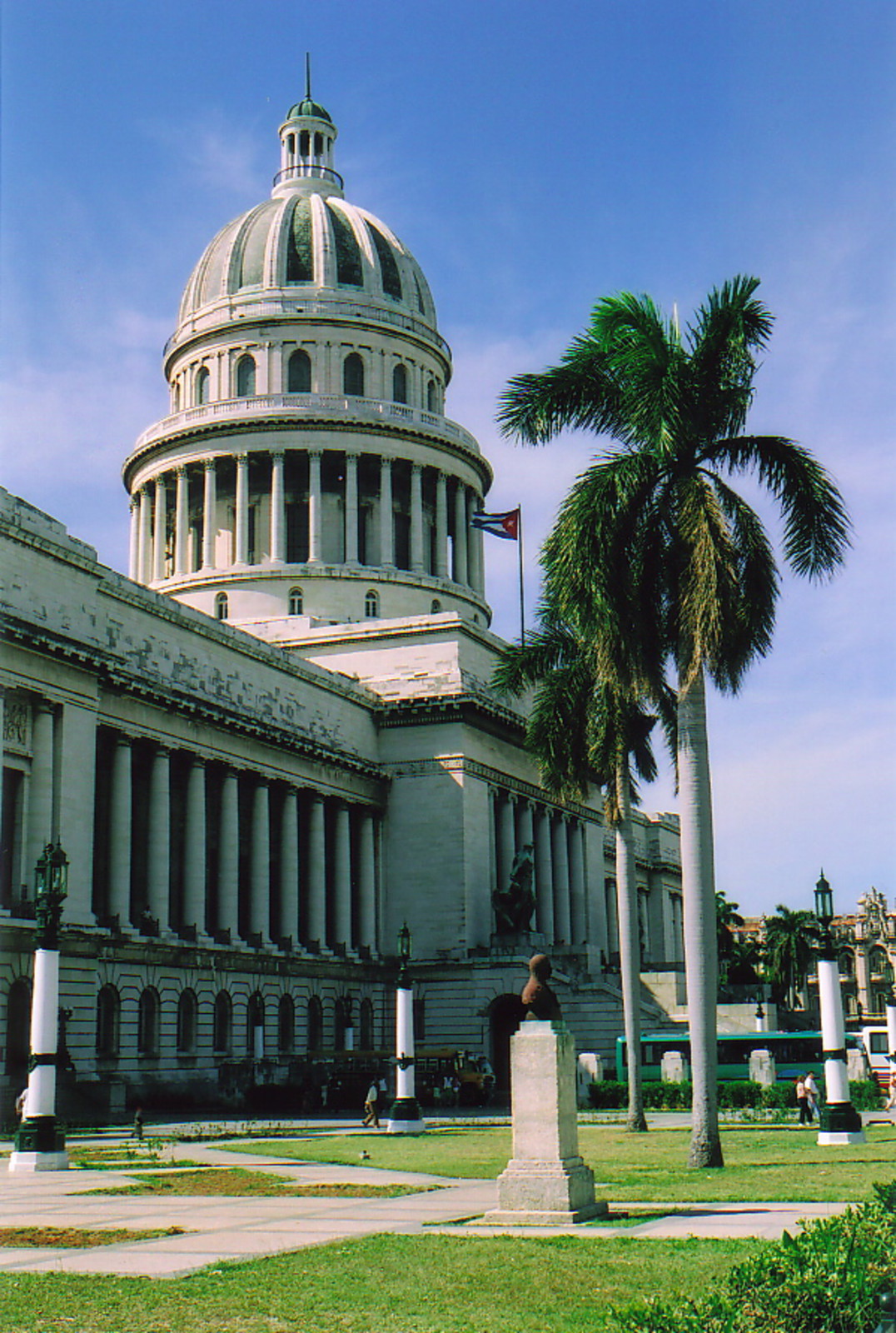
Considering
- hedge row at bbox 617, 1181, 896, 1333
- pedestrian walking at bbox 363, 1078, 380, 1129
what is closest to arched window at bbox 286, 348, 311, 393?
pedestrian walking at bbox 363, 1078, 380, 1129

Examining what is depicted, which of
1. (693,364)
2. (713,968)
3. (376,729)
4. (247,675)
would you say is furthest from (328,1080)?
(693,364)

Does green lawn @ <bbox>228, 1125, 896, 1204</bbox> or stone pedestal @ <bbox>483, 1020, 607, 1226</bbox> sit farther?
green lawn @ <bbox>228, 1125, 896, 1204</bbox>

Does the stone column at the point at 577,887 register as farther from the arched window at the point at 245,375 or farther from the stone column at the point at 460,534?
the arched window at the point at 245,375

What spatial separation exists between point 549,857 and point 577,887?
496cm

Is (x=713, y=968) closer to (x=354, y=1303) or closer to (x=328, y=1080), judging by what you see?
(x=354, y=1303)

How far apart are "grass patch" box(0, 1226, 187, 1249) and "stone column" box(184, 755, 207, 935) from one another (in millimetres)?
38636

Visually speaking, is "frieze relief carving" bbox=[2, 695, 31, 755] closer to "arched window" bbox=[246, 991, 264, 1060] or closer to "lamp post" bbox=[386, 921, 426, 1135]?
"lamp post" bbox=[386, 921, 426, 1135]

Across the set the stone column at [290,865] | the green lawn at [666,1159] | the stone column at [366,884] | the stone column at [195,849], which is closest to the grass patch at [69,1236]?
the green lawn at [666,1159]

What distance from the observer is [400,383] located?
96.6 m

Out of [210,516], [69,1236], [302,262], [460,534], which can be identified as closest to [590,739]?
[69,1236]

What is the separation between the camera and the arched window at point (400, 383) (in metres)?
95.8

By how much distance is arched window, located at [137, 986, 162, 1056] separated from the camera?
53.2 m

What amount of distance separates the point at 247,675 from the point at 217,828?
6.62 meters

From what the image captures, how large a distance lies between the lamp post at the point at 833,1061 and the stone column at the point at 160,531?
6242 centimetres
